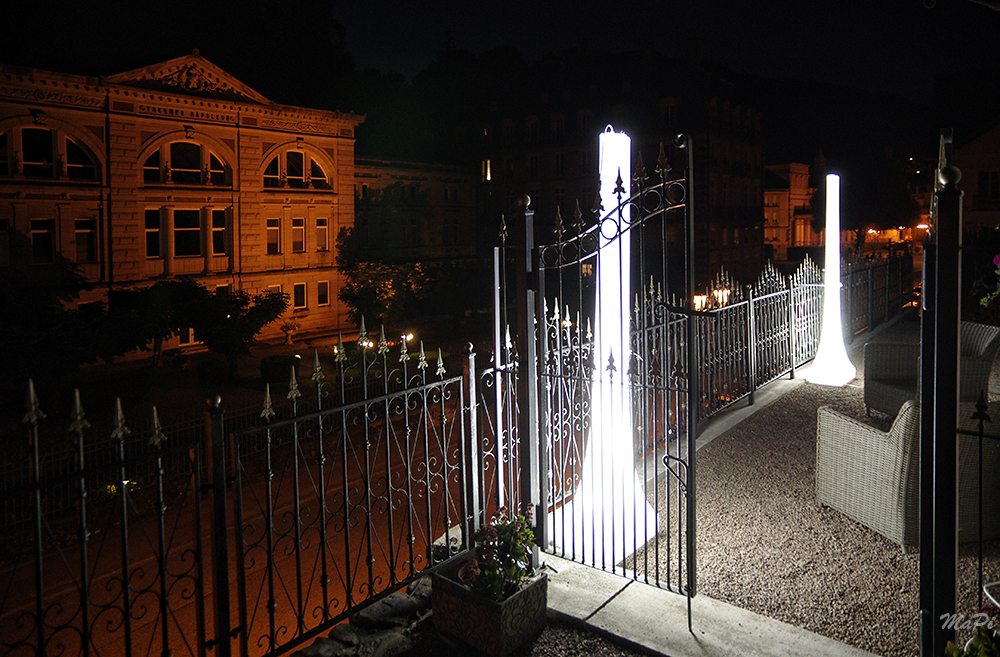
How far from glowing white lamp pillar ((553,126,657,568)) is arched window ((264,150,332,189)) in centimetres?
3217

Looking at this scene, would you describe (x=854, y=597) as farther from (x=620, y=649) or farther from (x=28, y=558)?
(x=28, y=558)

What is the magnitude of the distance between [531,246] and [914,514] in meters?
3.22

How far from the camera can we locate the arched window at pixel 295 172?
3516 centimetres

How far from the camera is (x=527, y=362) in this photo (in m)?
5.05

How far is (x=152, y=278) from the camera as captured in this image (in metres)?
30.9

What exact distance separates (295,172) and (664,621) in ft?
114

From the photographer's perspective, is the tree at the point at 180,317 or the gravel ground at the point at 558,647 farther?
the tree at the point at 180,317

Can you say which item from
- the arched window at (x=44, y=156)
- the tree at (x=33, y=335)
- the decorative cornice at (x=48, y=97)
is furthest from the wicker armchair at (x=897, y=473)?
the arched window at (x=44, y=156)

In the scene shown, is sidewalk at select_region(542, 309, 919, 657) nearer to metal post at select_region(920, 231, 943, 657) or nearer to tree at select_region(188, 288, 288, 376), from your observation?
metal post at select_region(920, 231, 943, 657)

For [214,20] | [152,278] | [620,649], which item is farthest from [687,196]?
[214,20]

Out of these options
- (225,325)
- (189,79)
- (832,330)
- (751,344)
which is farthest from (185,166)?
(832,330)

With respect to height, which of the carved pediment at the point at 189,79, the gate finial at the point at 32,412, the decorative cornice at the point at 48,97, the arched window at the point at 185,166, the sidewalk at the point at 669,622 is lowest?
the sidewalk at the point at 669,622

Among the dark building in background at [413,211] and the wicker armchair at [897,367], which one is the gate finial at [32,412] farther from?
the dark building in background at [413,211]

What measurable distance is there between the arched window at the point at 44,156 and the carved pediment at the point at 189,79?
111 inches
